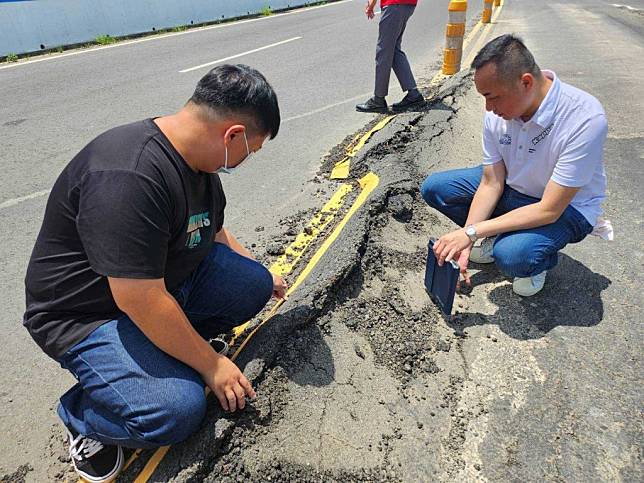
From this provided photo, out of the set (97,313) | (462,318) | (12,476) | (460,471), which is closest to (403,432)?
(460,471)

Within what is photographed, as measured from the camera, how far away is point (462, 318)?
106 inches

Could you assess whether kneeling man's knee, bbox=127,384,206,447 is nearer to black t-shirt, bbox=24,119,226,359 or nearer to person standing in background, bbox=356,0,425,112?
black t-shirt, bbox=24,119,226,359

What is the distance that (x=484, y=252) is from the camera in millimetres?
3090

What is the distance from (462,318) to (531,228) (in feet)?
2.07

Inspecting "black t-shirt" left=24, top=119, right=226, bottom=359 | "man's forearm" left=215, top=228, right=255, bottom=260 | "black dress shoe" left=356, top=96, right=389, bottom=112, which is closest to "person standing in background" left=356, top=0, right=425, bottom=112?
"black dress shoe" left=356, top=96, right=389, bottom=112

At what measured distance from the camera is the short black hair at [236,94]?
1.64 meters

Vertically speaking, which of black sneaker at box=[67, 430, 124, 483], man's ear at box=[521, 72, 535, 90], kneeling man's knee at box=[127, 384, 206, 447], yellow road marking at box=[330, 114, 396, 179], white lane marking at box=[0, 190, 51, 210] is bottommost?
yellow road marking at box=[330, 114, 396, 179]

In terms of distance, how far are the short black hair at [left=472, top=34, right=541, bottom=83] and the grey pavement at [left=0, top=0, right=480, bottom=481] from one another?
1.79m

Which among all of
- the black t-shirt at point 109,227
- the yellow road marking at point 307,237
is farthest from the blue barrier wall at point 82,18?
the black t-shirt at point 109,227

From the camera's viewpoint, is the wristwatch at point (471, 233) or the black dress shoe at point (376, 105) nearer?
the wristwatch at point (471, 233)

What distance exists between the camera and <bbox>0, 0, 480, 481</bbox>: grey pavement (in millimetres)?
2369

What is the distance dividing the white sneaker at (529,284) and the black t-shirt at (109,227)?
6.01ft

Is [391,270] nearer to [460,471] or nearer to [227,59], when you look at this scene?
[460,471]

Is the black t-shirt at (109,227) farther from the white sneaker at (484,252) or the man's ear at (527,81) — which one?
the white sneaker at (484,252)
